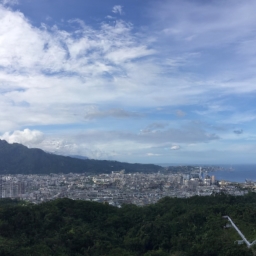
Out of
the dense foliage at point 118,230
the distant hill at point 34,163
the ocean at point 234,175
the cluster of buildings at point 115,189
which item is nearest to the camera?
the dense foliage at point 118,230

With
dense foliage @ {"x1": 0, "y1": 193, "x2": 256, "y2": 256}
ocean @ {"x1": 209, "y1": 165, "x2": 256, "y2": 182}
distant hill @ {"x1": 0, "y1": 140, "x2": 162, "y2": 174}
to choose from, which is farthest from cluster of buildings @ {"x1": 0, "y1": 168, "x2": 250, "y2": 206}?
ocean @ {"x1": 209, "y1": 165, "x2": 256, "y2": 182}

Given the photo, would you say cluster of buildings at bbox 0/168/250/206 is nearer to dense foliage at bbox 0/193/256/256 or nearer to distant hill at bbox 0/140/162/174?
dense foliage at bbox 0/193/256/256

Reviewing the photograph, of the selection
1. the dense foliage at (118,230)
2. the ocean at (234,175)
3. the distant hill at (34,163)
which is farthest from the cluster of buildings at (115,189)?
the ocean at (234,175)

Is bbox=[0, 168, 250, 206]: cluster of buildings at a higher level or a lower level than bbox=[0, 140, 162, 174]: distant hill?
lower

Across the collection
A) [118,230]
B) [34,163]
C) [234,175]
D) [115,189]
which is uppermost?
[34,163]

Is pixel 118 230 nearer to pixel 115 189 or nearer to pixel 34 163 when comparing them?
pixel 115 189

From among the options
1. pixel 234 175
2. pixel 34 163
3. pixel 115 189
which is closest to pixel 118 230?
pixel 115 189

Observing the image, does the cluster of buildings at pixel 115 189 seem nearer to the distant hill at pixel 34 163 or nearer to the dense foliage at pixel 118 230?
the dense foliage at pixel 118 230

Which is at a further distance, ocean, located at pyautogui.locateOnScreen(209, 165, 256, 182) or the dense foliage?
ocean, located at pyautogui.locateOnScreen(209, 165, 256, 182)

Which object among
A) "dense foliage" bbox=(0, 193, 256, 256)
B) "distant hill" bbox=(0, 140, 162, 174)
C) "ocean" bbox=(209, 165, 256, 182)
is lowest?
"dense foliage" bbox=(0, 193, 256, 256)
